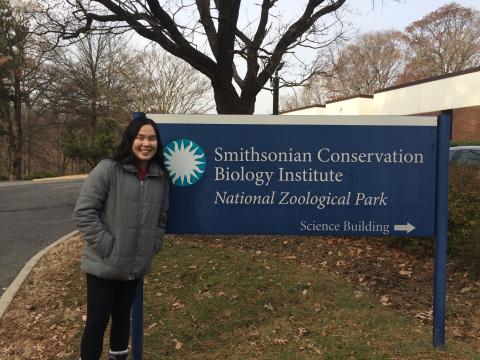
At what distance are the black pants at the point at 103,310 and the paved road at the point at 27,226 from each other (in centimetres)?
281

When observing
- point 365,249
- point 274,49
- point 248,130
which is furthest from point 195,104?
point 248,130

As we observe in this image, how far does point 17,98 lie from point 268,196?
34.4 m

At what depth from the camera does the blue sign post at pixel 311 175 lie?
3.34 m

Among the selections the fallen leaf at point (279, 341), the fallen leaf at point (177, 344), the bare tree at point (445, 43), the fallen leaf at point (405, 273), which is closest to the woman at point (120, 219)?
the fallen leaf at point (177, 344)

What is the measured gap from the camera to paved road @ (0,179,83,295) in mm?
6488

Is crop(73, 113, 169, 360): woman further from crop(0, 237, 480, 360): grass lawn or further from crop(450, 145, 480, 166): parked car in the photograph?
crop(450, 145, 480, 166): parked car

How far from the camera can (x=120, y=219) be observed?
2.75m

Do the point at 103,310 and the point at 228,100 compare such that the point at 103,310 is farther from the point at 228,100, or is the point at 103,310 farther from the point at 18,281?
the point at 228,100

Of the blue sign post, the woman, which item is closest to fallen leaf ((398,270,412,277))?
the blue sign post

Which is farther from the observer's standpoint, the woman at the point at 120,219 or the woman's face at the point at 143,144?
the woman's face at the point at 143,144

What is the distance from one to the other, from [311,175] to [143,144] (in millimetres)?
1226

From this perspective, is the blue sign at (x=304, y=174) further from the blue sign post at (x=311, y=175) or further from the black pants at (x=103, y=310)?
the black pants at (x=103, y=310)

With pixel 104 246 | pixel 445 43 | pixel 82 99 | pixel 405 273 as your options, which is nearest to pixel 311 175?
pixel 104 246

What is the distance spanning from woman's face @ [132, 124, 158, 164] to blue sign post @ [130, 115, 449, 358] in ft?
1.63
